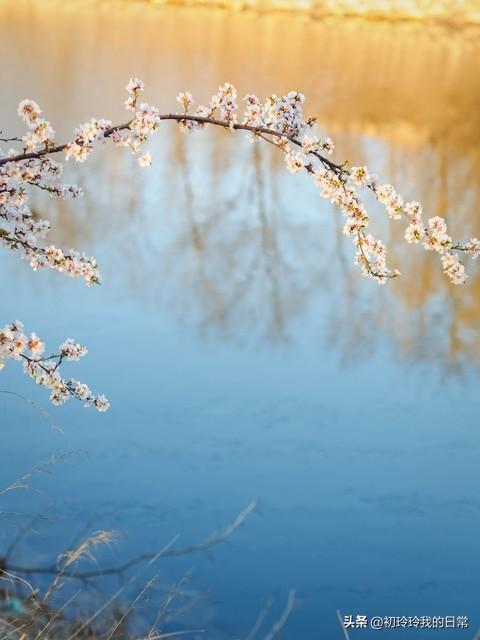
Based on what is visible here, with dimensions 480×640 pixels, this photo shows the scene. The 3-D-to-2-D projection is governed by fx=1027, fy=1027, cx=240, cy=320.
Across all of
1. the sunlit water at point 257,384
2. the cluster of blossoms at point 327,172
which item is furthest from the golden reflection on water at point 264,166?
the cluster of blossoms at point 327,172

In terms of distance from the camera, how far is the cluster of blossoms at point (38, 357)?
253 cm

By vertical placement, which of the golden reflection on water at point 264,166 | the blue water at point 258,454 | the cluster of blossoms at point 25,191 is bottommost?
the blue water at point 258,454

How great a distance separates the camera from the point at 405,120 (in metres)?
10.5

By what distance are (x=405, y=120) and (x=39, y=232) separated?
8.23 m

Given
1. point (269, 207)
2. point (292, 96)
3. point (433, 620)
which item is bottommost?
point (433, 620)

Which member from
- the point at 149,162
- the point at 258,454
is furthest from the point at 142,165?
the point at 258,454

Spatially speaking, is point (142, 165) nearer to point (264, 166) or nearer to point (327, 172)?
point (327, 172)

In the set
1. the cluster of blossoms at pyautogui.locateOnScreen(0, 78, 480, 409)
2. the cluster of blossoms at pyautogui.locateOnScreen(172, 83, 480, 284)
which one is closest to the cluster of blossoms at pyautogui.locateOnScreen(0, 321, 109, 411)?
the cluster of blossoms at pyautogui.locateOnScreen(0, 78, 480, 409)

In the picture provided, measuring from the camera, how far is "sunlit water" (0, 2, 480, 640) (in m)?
3.53

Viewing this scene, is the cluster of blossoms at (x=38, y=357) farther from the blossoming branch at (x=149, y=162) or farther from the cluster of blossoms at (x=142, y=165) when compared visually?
the blossoming branch at (x=149, y=162)

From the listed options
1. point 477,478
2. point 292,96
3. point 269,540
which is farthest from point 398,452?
point 292,96

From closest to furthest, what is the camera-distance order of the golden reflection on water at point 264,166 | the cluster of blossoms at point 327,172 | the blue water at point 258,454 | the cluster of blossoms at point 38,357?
the cluster of blossoms at point 38,357 → the cluster of blossoms at point 327,172 → the blue water at point 258,454 → the golden reflection on water at point 264,166

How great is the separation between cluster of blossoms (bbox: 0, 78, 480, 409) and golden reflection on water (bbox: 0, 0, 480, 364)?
2.59 meters

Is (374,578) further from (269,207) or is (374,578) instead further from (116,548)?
(269,207)
